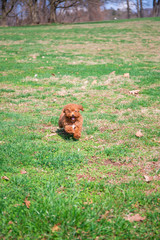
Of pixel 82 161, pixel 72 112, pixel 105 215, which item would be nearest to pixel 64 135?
pixel 72 112

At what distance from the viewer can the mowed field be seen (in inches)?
88.0

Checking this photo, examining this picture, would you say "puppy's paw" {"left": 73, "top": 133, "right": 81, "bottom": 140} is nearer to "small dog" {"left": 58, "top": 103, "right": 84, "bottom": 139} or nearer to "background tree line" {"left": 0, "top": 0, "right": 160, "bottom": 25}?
"small dog" {"left": 58, "top": 103, "right": 84, "bottom": 139}

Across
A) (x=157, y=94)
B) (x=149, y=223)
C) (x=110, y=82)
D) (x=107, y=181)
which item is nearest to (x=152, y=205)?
(x=149, y=223)

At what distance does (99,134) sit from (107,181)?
4.83 ft

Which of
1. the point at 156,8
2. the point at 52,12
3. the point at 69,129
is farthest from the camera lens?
the point at 156,8

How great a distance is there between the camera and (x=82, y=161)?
3.36 m

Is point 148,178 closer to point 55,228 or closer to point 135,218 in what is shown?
point 135,218

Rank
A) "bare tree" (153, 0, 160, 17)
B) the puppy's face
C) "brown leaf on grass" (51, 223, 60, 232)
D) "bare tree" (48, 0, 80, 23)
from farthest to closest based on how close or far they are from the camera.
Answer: "bare tree" (153, 0, 160, 17), "bare tree" (48, 0, 80, 23), the puppy's face, "brown leaf on grass" (51, 223, 60, 232)

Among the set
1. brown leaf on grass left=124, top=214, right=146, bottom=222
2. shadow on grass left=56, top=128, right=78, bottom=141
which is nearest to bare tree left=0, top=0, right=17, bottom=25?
shadow on grass left=56, top=128, right=78, bottom=141

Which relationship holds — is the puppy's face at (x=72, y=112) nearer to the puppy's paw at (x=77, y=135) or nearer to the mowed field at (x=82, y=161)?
the puppy's paw at (x=77, y=135)

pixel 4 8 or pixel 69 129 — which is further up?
pixel 4 8

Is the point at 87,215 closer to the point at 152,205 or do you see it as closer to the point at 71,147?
the point at 152,205

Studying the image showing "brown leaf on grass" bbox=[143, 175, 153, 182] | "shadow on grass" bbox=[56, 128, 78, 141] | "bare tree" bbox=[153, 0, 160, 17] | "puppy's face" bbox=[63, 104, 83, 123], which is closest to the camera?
"brown leaf on grass" bbox=[143, 175, 153, 182]

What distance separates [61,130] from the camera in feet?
15.0
